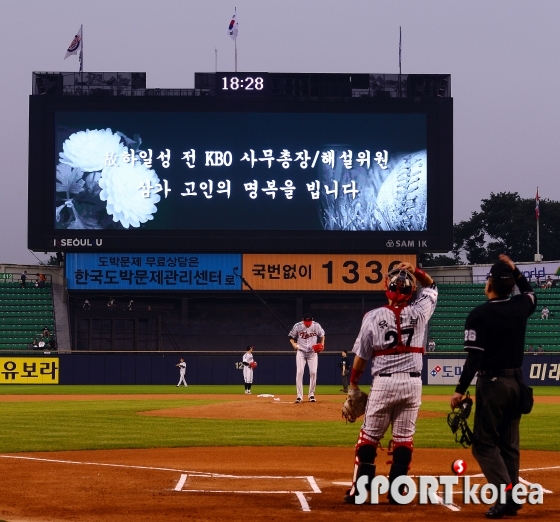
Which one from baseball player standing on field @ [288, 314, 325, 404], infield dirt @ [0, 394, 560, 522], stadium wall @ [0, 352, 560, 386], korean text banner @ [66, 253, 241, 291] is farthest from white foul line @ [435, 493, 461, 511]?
korean text banner @ [66, 253, 241, 291]

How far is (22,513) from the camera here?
846cm

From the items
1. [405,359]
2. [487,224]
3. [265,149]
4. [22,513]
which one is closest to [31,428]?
[22,513]

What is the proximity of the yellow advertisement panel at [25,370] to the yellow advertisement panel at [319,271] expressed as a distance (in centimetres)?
998

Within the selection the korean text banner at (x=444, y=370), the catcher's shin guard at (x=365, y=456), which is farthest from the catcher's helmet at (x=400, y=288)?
the korean text banner at (x=444, y=370)

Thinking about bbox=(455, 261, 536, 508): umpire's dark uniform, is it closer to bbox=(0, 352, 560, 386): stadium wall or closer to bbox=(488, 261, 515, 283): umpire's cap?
bbox=(488, 261, 515, 283): umpire's cap

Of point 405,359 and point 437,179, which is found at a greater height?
point 437,179

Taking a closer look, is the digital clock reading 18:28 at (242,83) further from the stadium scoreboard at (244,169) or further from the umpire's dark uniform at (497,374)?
the umpire's dark uniform at (497,374)

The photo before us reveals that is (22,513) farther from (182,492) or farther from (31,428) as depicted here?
(31,428)

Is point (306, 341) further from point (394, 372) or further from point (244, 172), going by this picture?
point (244, 172)

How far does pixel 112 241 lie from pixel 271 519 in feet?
119

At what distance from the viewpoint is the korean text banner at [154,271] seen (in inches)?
1789

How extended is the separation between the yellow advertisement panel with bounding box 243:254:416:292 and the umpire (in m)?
37.1

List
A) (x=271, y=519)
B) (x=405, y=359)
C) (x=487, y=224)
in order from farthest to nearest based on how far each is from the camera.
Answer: (x=487, y=224) → (x=405, y=359) → (x=271, y=519)

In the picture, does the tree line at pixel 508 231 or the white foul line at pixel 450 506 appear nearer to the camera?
the white foul line at pixel 450 506
